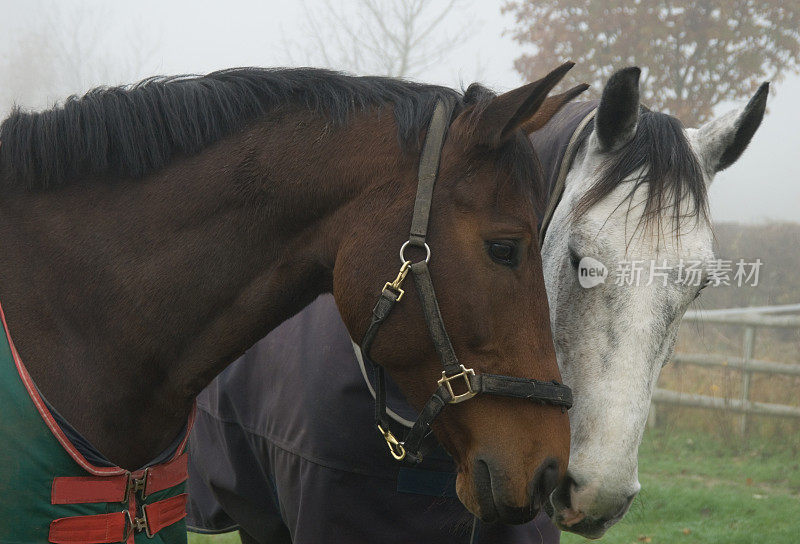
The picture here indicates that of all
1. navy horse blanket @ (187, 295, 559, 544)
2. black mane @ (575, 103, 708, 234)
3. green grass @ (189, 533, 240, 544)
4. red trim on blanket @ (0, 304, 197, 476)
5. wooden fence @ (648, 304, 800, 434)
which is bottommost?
green grass @ (189, 533, 240, 544)

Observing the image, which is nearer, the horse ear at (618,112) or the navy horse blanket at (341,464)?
the horse ear at (618,112)

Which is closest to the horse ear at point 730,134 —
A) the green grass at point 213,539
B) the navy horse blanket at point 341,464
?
the navy horse blanket at point 341,464

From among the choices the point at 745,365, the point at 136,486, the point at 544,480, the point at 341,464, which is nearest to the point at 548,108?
the point at 544,480

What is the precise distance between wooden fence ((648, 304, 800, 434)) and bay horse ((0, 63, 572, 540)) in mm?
6253

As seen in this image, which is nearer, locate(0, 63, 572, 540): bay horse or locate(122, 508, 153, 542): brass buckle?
locate(0, 63, 572, 540): bay horse

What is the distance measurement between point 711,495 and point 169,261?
542 centimetres

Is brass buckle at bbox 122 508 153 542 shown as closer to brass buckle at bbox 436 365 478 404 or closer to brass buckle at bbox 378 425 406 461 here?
brass buckle at bbox 378 425 406 461

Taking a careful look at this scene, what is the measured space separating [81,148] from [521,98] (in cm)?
127

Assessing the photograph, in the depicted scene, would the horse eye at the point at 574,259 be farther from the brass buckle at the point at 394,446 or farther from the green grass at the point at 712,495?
the green grass at the point at 712,495

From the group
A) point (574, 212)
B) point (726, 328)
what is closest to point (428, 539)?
point (574, 212)

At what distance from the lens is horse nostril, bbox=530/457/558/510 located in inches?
79.7

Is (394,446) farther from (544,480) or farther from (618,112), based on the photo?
(618,112)

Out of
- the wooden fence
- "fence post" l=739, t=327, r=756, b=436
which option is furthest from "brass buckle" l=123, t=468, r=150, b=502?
"fence post" l=739, t=327, r=756, b=436

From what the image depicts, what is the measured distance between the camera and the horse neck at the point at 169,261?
216cm
